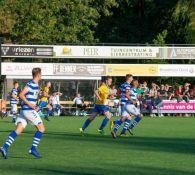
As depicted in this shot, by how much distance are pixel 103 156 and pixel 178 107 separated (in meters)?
29.9

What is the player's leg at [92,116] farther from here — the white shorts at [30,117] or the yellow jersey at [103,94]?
the white shorts at [30,117]

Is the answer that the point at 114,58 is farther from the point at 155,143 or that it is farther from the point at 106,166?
the point at 106,166

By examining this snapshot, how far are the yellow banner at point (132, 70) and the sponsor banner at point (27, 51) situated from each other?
4185 mm

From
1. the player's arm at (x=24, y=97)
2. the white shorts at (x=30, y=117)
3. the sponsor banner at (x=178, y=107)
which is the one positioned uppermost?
the player's arm at (x=24, y=97)

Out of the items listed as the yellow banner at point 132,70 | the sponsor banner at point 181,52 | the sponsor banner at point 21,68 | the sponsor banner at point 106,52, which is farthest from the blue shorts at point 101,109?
the sponsor banner at point 181,52

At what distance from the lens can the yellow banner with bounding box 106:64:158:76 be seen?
161 feet

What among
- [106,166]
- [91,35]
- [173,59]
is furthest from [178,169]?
[91,35]

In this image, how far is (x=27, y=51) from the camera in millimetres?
49375

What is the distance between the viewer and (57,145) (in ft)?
66.2

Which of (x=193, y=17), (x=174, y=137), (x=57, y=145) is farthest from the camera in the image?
(x=193, y=17)

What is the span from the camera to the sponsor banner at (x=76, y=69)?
158 ft

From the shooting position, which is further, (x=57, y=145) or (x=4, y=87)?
(x=4, y=87)

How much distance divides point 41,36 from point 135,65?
1002cm

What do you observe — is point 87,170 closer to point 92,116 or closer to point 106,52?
point 92,116
